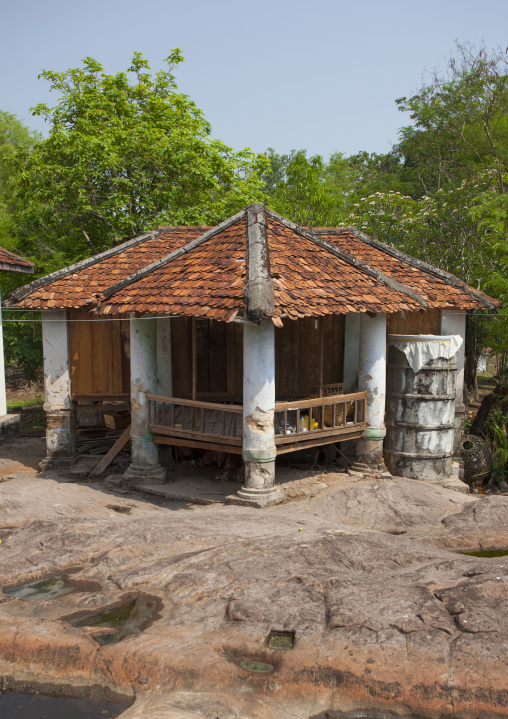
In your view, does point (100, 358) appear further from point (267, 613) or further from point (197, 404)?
point (267, 613)

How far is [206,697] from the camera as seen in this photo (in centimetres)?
505

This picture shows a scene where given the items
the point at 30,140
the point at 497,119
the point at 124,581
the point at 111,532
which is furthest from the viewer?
the point at 30,140

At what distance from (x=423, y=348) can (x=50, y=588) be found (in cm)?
752

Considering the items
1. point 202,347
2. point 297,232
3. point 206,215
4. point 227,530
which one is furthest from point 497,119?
point 227,530

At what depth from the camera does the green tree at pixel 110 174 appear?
17.0m

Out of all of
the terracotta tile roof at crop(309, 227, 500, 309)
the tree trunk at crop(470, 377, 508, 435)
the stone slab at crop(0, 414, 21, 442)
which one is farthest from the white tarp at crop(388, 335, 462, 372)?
the stone slab at crop(0, 414, 21, 442)

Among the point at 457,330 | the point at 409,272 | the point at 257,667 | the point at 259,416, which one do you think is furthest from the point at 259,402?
the point at 457,330

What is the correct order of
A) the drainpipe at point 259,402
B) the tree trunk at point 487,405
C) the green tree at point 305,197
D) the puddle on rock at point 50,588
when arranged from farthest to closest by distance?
the green tree at point 305,197
the tree trunk at point 487,405
the drainpipe at point 259,402
the puddle on rock at point 50,588

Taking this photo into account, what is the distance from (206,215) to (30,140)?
18.0 meters

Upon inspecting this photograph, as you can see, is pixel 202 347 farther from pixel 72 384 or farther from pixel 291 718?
pixel 291 718

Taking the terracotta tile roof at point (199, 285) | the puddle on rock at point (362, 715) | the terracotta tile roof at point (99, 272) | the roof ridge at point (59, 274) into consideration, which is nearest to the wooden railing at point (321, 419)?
the terracotta tile roof at point (199, 285)

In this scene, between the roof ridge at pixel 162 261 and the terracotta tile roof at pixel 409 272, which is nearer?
the roof ridge at pixel 162 261

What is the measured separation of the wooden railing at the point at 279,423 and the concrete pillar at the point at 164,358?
0.35 metres

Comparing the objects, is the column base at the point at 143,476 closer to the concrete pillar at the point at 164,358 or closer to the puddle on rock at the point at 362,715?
the concrete pillar at the point at 164,358
